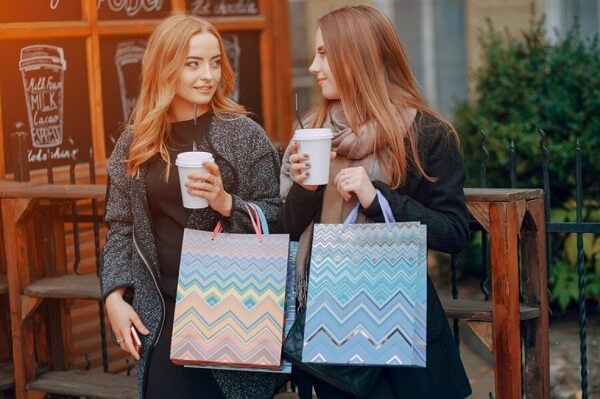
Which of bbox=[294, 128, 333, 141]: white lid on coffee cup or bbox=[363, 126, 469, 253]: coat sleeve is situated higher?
bbox=[294, 128, 333, 141]: white lid on coffee cup

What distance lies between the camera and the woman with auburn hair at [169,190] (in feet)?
11.7

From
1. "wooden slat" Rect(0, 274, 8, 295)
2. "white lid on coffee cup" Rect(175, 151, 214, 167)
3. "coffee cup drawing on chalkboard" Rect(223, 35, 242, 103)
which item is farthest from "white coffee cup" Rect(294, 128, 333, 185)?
"coffee cup drawing on chalkboard" Rect(223, 35, 242, 103)

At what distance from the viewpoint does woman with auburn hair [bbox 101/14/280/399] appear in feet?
11.7

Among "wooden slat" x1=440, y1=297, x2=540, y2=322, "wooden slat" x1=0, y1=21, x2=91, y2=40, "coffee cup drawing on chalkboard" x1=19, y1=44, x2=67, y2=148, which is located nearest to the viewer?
"wooden slat" x1=440, y1=297, x2=540, y2=322

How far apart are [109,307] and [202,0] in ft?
11.3

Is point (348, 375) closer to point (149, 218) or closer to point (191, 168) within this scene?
point (191, 168)

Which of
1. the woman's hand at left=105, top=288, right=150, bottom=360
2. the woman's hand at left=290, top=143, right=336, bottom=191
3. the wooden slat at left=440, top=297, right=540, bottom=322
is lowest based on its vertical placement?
the wooden slat at left=440, top=297, right=540, bottom=322

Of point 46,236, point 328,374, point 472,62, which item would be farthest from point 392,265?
point 472,62

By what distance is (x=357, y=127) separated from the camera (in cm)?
329

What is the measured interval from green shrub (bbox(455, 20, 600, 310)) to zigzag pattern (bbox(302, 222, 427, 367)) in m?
4.00

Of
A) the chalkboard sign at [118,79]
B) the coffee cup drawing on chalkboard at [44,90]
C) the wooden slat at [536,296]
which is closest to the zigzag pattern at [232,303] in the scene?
the wooden slat at [536,296]

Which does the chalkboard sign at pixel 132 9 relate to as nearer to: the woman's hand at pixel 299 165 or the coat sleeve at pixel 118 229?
the coat sleeve at pixel 118 229

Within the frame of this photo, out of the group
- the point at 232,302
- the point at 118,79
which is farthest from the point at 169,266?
the point at 118,79

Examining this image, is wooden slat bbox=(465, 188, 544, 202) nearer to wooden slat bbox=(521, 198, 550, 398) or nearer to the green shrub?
wooden slat bbox=(521, 198, 550, 398)
